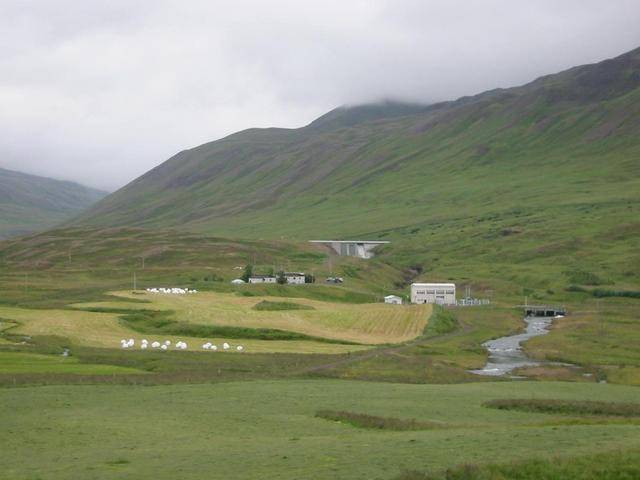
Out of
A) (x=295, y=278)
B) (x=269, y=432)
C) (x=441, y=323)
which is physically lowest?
(x=269, y=432)

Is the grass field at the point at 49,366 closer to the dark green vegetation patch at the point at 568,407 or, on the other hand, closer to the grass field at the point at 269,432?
the grass field at the point at 269,432

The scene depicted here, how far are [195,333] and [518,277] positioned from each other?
100012 millimetres

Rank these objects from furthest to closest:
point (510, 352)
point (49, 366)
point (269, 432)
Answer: point (510, 352) → point (49, 366) → point (269, 432)

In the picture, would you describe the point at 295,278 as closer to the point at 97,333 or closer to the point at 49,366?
the point at 97,333

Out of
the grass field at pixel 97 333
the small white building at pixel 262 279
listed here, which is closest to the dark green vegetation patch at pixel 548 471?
the grass field at pixel 97 333

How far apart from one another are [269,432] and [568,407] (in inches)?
844

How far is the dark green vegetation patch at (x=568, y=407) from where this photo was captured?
52719 millimetres

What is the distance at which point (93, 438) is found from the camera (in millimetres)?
39469

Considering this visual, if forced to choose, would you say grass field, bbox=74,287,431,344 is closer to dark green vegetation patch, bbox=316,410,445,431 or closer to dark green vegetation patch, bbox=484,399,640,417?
dark green vegetation patch, bbox=484,399,640,417

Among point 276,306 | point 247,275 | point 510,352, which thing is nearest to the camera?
point 510,352

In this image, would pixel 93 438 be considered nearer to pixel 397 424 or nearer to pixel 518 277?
pixel 397 424

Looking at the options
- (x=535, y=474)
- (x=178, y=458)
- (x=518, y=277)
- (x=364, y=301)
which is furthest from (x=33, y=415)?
(x=518, y=277)

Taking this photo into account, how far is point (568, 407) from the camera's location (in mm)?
53656

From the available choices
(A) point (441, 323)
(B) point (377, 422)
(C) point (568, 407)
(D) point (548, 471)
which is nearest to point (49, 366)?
(B) point (377, 422)
